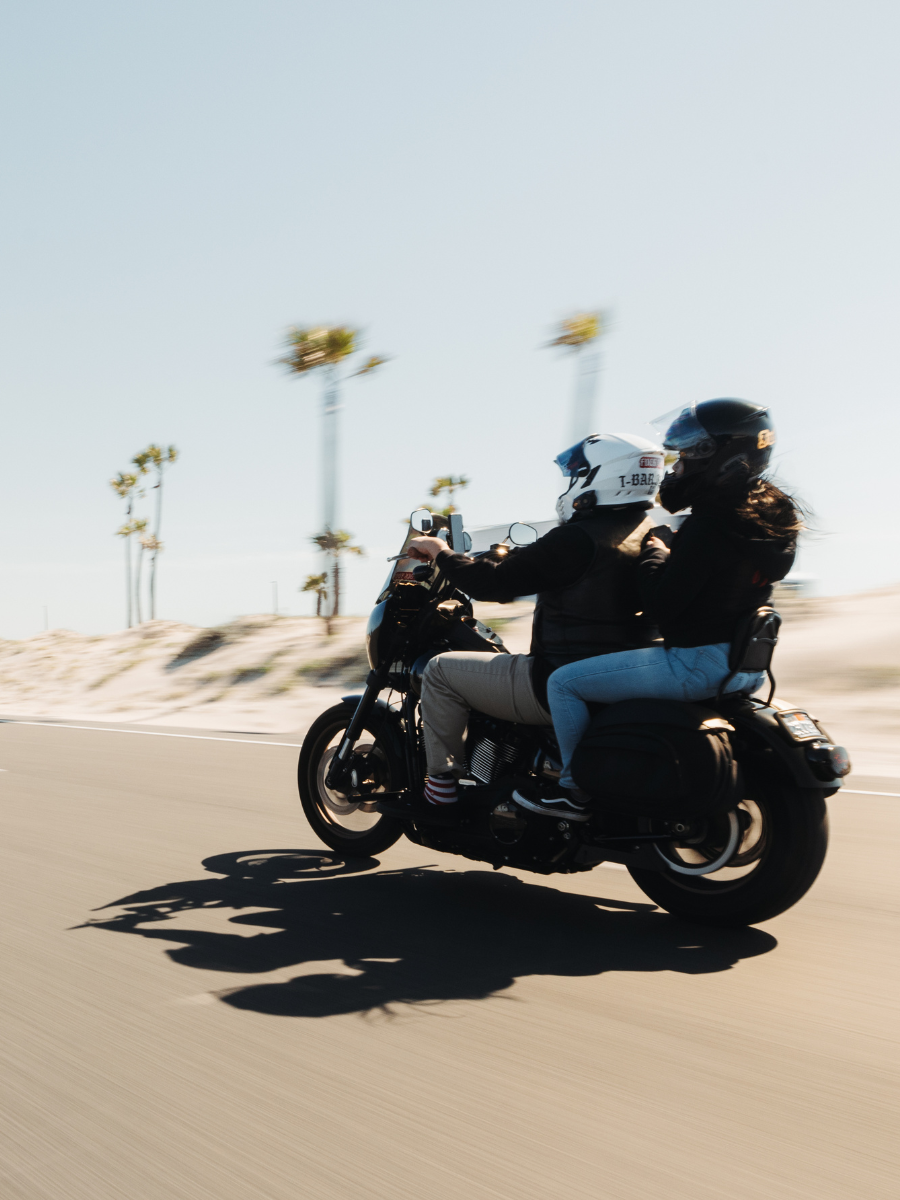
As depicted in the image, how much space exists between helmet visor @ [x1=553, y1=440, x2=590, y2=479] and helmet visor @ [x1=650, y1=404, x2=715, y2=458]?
1.09 feet

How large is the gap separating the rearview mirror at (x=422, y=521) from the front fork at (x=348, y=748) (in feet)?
2.43

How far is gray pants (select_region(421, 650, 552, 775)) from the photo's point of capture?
444 centimetres

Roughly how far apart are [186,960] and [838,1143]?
2.31 metres

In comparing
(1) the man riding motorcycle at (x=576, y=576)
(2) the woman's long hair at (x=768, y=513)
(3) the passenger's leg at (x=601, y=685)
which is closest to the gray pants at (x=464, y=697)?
(1) the man riding motorcycle at (x=576, y=576)

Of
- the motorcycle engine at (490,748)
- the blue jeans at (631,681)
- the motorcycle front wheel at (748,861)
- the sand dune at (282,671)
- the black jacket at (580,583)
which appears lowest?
the sand dune at (282,671)

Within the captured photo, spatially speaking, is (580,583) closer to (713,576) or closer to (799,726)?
(713,576)

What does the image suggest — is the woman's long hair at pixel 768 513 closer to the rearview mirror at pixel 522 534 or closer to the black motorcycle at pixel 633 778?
the black motorcycle at pixel 633 778

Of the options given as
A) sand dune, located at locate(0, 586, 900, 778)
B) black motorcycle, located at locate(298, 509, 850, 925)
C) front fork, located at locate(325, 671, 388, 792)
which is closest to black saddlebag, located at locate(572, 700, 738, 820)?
black motorcycle, located at locate(298, 509, 850, 925)

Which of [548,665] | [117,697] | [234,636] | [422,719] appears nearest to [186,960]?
[422,719]

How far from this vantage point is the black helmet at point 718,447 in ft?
13.1

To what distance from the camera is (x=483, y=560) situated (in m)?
4.46

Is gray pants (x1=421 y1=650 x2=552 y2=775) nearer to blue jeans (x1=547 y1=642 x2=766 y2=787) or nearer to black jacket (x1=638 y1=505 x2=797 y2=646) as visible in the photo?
blue jeans (x1=547 y1=642 x2=766 y2=787)

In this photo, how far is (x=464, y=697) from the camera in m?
4.57

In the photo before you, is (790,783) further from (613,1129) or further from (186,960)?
(186,960)
